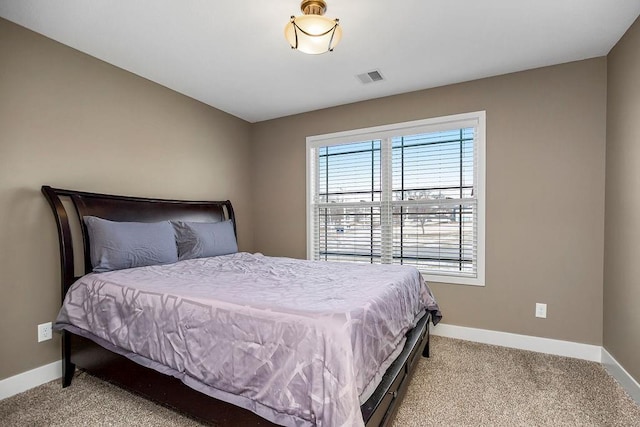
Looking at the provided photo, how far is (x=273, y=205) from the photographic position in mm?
4320

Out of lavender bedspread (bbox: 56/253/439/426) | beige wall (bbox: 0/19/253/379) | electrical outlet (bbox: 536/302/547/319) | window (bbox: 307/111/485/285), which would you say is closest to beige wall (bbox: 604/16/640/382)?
electrical outlet (bbox: 536/302/547/319)

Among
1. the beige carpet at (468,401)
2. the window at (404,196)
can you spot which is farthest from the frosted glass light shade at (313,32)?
the beige carpet at (468,401)

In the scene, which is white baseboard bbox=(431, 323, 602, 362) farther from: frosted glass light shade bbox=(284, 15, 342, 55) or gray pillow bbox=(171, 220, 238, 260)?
frosted glass light shade bbox=(284, 15, 342, 55)

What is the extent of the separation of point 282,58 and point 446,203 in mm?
2126

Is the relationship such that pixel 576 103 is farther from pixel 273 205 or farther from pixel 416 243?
pixel 273 205

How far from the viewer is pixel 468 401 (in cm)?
205

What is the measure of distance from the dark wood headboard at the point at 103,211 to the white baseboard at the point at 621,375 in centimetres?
380

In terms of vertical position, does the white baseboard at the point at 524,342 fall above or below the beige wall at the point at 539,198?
below

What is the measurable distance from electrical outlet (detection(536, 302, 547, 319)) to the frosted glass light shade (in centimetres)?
282

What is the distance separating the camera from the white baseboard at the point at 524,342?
268cm

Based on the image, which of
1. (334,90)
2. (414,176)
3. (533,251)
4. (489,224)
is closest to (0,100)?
(334,90)

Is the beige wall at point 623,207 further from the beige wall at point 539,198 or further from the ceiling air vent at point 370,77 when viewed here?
the ceiling air vent at point 370,77

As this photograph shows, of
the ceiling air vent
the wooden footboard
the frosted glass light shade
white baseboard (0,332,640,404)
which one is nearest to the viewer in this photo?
the wooden footboard

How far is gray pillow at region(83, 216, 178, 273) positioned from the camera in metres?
2.33
